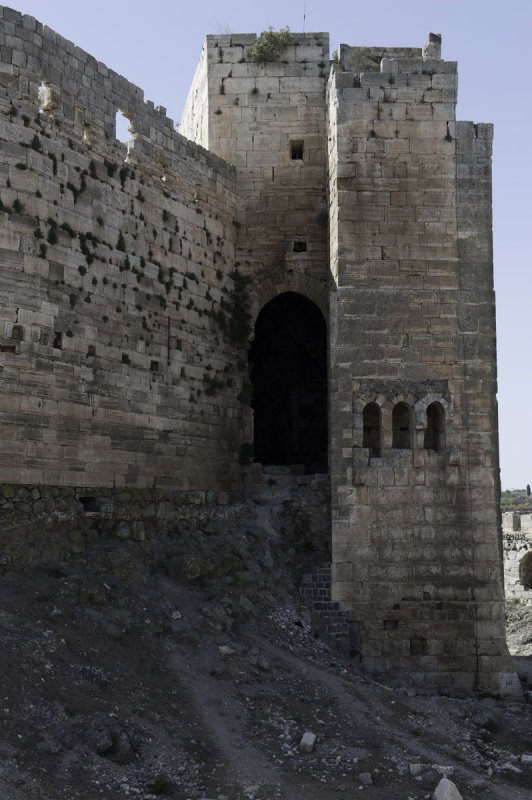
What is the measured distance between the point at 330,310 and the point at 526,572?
13.1m

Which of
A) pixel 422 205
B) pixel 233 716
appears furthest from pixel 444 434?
pixel 233 716

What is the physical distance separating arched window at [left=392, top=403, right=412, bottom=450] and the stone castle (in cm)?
3

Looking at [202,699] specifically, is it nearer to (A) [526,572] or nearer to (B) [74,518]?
(B) [74,518]

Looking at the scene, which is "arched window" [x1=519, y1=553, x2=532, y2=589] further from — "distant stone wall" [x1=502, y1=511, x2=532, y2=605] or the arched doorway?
the arched doorway

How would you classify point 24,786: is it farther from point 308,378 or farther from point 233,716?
point 308,378

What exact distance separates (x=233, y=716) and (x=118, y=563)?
97.2 inches

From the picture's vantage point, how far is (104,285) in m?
12.6

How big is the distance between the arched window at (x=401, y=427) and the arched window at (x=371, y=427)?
22 centimetres

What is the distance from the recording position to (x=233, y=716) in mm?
9867

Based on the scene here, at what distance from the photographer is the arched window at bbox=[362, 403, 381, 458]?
45.5ft

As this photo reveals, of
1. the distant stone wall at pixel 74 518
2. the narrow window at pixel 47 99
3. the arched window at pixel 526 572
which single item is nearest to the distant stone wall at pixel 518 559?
the arched window at pixel 526 572

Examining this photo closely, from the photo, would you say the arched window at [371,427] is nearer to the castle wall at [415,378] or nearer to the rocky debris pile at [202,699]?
the castle wall at [415,378]

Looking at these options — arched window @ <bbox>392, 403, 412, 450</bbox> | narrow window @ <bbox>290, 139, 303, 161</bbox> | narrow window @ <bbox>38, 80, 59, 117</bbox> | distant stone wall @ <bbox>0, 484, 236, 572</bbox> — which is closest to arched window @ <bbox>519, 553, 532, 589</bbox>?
arched window @ <bbox>392, 403, 412, 450</bbox>

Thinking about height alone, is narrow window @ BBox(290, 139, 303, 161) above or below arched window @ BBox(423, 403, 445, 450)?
above
